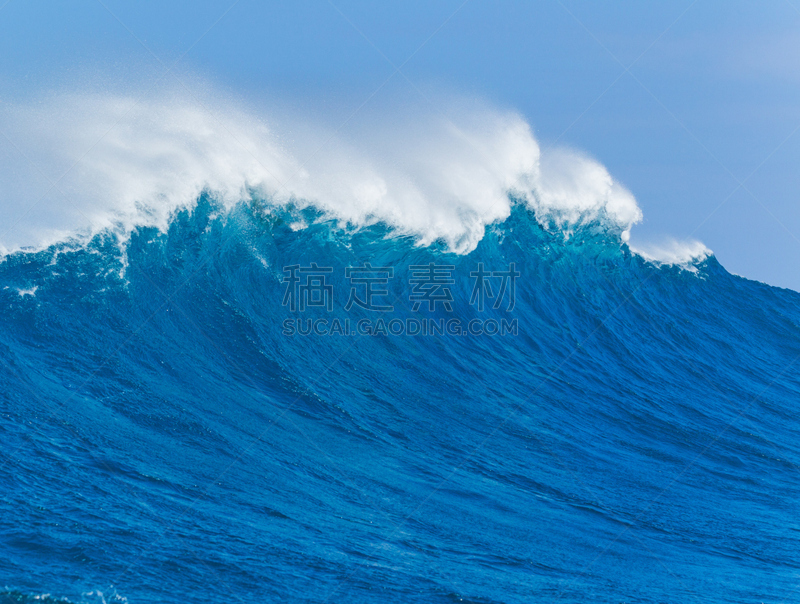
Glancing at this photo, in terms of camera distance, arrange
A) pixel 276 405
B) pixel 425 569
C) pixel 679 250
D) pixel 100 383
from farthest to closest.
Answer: pixel 679 250
pixel 276 405
pixel 100 383
pixel 425 569

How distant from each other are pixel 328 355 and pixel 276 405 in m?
1.34

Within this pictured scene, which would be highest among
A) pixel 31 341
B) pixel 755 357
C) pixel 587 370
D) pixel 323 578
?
pixel 755 357

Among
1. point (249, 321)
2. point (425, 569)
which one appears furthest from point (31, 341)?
point (425, 569)

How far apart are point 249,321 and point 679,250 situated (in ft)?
28.7

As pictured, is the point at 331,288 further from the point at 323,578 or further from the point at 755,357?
the point at 755,357

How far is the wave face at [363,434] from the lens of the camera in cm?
406

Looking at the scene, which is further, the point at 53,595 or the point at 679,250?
the point at 679,250

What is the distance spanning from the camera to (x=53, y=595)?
327 centimetres

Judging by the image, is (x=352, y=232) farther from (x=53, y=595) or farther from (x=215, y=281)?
(x=53, y=595)

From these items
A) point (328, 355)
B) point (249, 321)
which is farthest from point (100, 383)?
point (328, 355)

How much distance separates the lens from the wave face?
4.06m

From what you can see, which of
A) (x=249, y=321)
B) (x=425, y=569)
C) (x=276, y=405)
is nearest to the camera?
(x=425, y=569)

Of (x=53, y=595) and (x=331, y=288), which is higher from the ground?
(x=331, y=288)

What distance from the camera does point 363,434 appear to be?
20.7 ft
